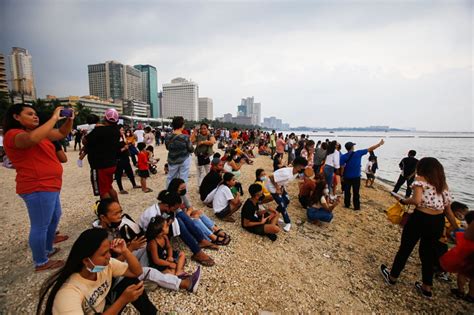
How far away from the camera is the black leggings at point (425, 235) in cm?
269

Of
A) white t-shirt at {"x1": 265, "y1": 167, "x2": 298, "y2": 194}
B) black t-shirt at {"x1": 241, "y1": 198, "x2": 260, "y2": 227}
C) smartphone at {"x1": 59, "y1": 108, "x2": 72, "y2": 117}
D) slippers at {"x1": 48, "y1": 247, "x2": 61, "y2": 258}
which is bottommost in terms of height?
slippers at {"x1": 48, "y1": 247, "x2": 61, "y2": 258}

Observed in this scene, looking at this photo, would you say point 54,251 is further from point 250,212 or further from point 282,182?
point 282,182

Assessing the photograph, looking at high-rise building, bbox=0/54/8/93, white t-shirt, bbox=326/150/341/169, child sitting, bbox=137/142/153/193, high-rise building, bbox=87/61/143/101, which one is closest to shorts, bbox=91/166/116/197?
child sitting, bbox=137/142/153/193

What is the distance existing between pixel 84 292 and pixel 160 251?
1.19m

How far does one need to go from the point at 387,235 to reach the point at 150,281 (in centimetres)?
518

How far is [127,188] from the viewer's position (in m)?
6.33

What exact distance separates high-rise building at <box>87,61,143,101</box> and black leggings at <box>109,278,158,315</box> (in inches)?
4875

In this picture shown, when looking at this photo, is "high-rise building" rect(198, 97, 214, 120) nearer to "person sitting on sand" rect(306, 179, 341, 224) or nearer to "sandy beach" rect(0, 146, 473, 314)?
"person sitting on sand" rect(306, 179, 341, 224)

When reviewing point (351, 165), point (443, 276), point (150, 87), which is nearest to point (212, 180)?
point (351, 165)

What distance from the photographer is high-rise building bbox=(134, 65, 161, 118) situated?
130488 mm

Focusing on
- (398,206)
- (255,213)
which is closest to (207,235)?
(255,213)

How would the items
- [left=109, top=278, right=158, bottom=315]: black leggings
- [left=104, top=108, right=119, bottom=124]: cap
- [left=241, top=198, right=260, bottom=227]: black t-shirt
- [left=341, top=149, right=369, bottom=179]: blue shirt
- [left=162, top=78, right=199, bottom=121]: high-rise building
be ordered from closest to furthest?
[left=109, top=278, right=158, bottom=315]: black leggings
[left=104, top=108, right=119, bottom=124]: cap
[left=241, top=198, right=260, bottom=227]: black t-shirt
[left=341, top=149, right=369, bottom=179]: blue shirt
[left=162, top=78, right=199, bottom=121]: high-rise building

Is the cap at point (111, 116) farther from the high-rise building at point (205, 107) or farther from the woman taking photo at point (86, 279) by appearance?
the high-rise building at point (205, 107)

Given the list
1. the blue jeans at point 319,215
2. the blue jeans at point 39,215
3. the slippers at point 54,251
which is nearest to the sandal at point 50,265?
the blue jeans at point 39,215
